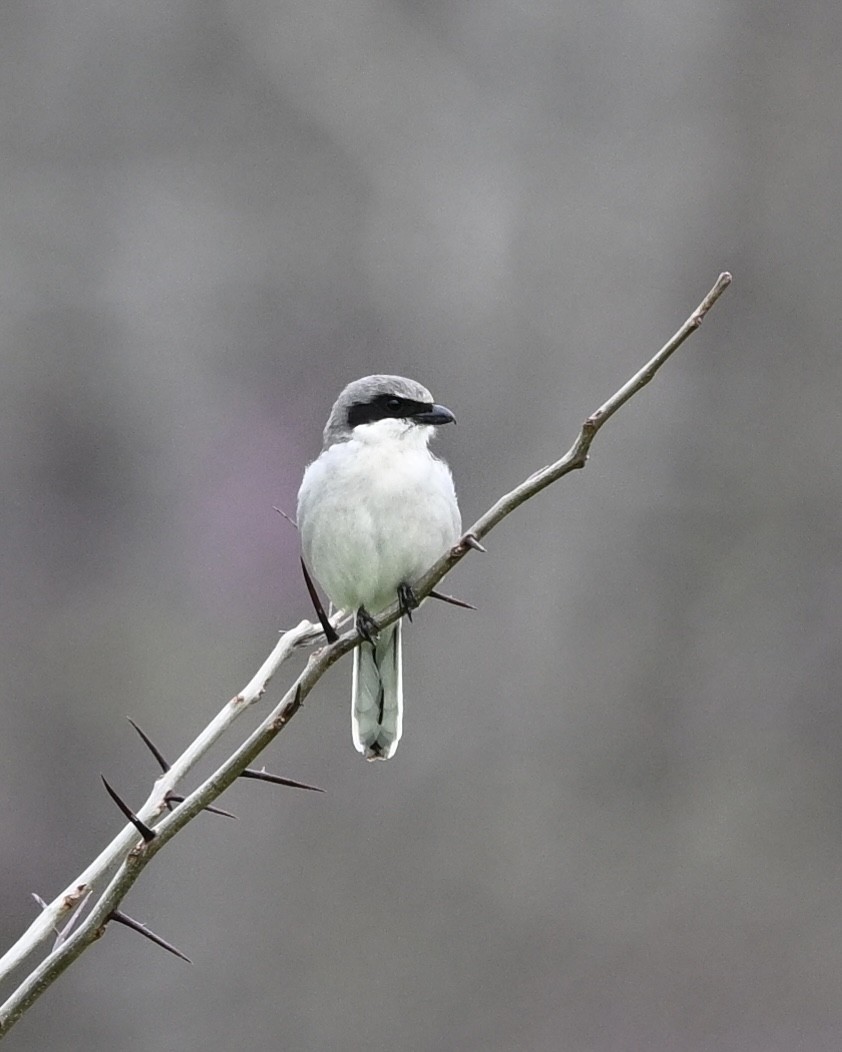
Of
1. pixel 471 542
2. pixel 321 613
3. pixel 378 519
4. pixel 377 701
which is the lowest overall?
pixel 377 701

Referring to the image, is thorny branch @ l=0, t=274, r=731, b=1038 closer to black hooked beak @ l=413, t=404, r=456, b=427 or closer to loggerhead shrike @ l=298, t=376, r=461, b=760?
loggerhead shrike @ l=298, t=376, r=461, b=760

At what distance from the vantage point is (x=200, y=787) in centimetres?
194

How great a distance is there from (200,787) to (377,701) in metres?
2.07

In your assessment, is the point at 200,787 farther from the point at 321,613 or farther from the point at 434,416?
the point at 434,416

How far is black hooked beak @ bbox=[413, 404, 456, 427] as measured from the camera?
4105 mm

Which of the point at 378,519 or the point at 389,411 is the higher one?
the point at 389,411

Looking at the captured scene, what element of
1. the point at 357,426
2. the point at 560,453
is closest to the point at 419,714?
the point at 560,453

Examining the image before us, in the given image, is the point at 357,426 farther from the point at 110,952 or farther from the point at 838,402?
the point at 838,402

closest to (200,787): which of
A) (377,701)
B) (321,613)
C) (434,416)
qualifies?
(321,613)

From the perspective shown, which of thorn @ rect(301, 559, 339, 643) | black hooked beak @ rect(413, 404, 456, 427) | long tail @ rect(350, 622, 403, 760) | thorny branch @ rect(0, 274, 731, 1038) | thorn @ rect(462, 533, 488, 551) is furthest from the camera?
black hooked beak @ rect(413, 404, 456, 427)

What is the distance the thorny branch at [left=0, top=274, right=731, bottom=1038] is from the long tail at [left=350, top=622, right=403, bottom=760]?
146 centimetres

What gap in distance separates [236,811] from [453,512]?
25.3 feet

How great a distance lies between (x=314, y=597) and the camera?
2.26 m

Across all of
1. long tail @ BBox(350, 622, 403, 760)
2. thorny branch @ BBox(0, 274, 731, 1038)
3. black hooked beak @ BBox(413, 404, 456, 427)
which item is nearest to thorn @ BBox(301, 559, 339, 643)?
thorny branch @ BBox(0, 274, 731, 1038)
